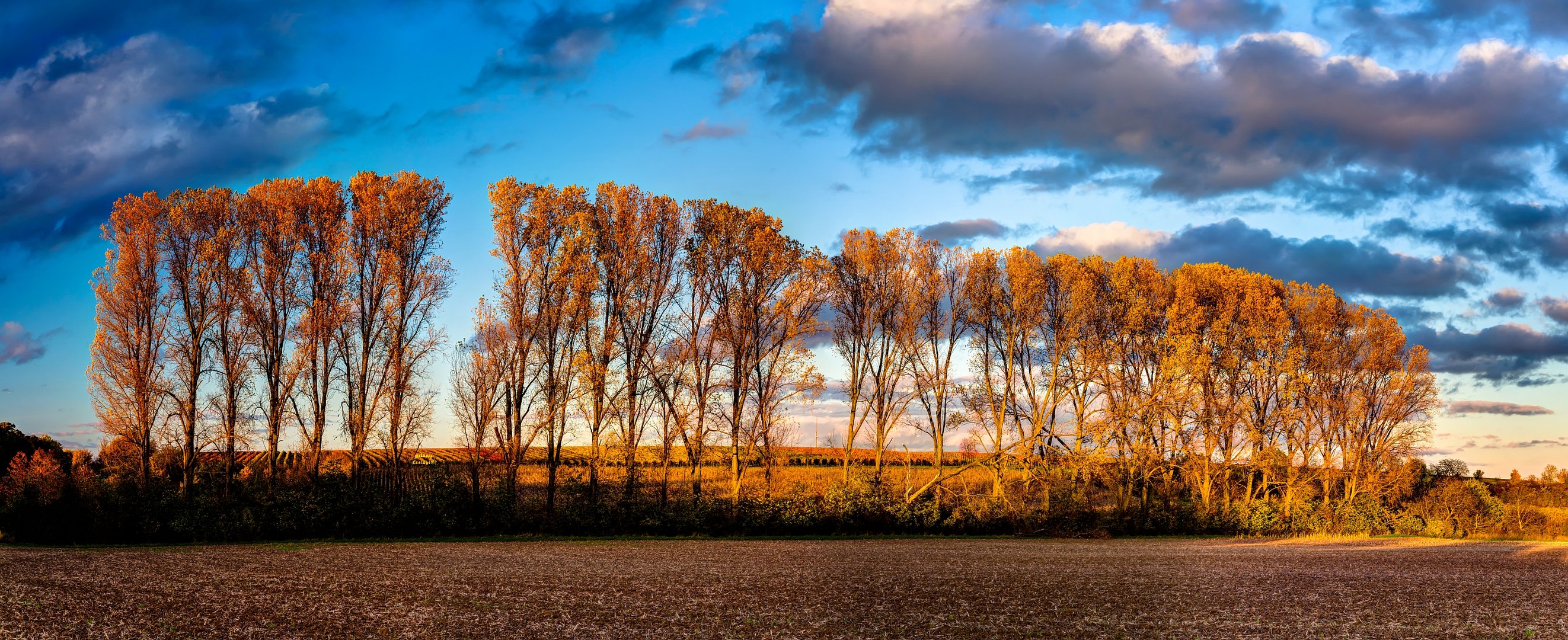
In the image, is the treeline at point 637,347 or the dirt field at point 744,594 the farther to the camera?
the treeline at point 637,347

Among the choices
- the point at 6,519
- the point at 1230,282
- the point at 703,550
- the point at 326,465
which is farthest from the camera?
the point at 1230,282

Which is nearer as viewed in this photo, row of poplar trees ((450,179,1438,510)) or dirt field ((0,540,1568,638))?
Answer: dirt field ((0,540,1568,638))

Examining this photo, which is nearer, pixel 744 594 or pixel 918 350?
pixel 744 594

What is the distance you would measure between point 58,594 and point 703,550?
1721 cm

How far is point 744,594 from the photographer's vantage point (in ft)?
65.4

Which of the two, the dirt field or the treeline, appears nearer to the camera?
the dirt field

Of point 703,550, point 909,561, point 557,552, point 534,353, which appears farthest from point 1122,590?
point 534,353

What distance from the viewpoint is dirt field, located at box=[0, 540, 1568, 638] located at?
16.1 metres

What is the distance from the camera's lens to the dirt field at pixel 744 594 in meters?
16.1

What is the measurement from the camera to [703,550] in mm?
31344

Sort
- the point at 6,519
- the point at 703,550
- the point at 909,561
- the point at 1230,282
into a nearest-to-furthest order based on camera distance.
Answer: the point at 909,561, the point at 703,550, the point at 6,519, the point at 1230,282

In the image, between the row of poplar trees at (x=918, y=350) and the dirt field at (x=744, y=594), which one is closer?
the dirt field at (x=744, y=594)

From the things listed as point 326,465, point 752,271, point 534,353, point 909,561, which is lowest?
point 909,561

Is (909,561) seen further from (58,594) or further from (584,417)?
(58,594)
